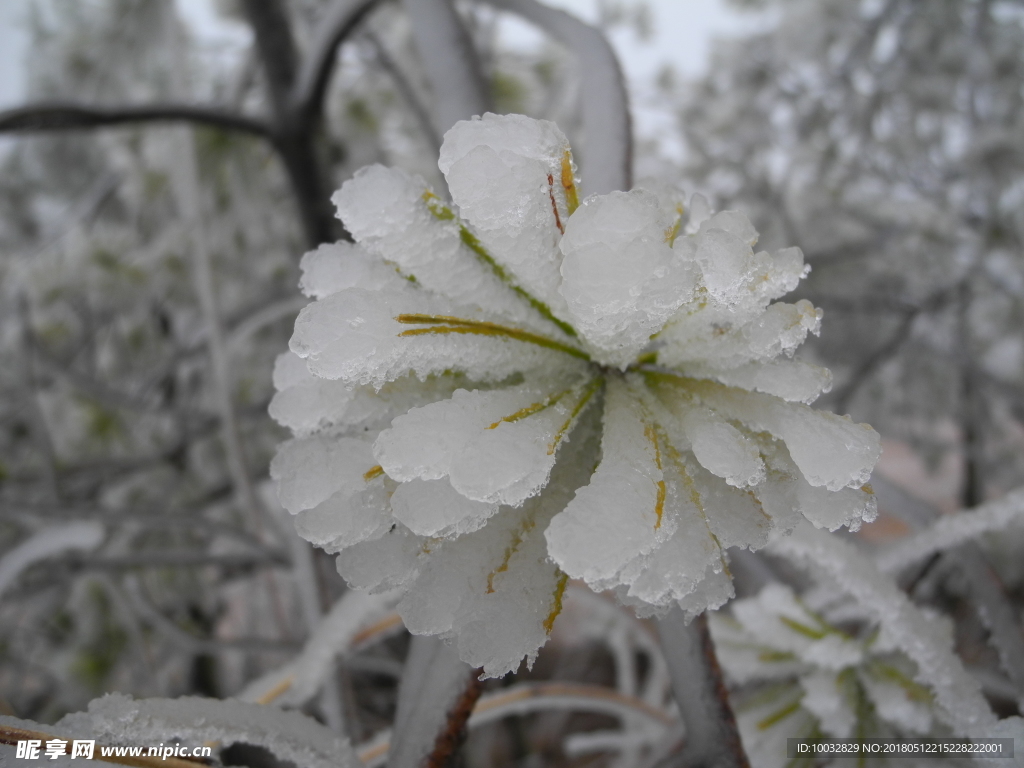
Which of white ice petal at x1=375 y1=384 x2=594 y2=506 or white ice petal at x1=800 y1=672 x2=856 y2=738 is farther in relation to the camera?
white ice petal at x1=800 y1=672 x2=856 y2=738

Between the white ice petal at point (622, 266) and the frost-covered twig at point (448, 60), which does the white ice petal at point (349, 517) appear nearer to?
the white ice petal at point (622, 266)

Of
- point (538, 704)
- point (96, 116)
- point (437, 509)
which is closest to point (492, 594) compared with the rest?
point (437, 509)

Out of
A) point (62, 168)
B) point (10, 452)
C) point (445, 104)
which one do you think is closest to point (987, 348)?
point (445, 104)

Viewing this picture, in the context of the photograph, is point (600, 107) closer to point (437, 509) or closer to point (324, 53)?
point (437, 509)

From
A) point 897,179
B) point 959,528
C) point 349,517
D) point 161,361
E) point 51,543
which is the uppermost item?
point 349,517

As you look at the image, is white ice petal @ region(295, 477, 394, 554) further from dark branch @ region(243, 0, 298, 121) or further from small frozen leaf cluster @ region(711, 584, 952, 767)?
dark branch @ region(243, 0, 298, 121)

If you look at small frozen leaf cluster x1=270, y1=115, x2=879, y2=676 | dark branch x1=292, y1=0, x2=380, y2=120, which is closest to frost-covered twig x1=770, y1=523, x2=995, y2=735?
small frozen leaf cluster x1=270, y1=115, x2=879, y2=676

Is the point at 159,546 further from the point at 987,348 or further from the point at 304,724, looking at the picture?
the point at 987,348
